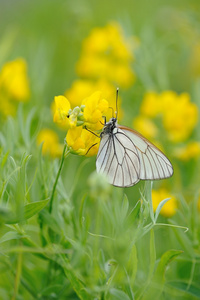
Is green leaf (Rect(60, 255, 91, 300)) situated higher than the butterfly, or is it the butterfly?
the butterfly

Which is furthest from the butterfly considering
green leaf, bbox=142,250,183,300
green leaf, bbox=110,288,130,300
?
green leaf, bbox=110,288,130,300

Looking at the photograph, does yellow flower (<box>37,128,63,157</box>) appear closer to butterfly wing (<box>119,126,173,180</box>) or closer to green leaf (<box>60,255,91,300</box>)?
butterfly wing (<box>119,126,173,180</box>)

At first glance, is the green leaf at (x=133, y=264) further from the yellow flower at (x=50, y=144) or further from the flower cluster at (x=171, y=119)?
the flower cluster at (x=171, y=119)

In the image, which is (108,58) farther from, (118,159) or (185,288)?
(185,288)

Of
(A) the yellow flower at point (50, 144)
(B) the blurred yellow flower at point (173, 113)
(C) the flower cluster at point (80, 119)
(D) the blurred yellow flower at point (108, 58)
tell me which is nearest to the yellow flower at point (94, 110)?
(C) the flower cluster at point (80, 119)

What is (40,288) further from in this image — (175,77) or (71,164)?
(175,77)

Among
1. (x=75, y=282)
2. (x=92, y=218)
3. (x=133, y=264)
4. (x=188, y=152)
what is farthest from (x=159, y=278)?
(x=188, y=152)

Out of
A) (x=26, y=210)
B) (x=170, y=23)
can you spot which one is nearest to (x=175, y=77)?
(x=170, y=23)
